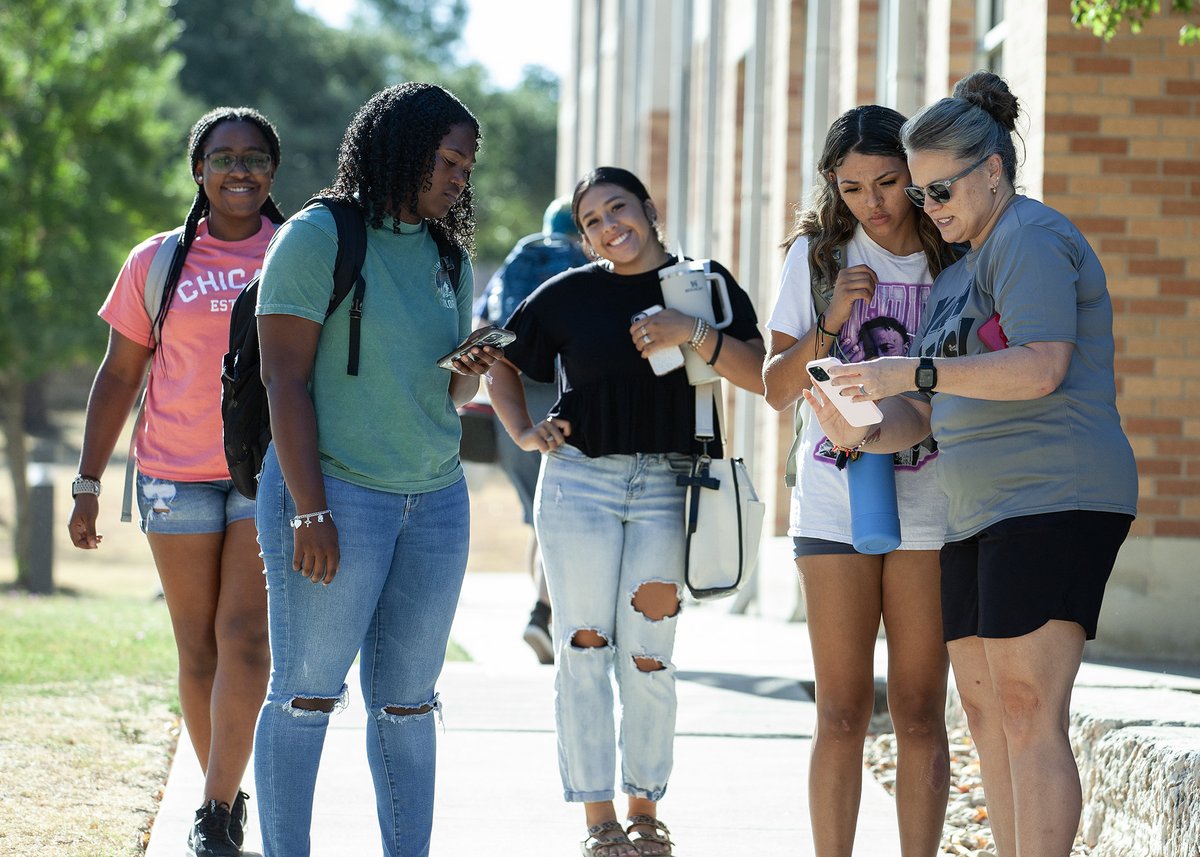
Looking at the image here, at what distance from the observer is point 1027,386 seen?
131 inches

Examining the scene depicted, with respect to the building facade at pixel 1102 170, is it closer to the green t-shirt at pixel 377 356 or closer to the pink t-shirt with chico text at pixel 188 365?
the green t-shirt at pixel 377 356

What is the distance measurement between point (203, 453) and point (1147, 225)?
14.6 ft

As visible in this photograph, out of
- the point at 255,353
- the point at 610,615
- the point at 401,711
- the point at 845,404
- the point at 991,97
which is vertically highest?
the point at 991,97

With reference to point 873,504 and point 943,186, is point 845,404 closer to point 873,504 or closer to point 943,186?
point 873,504

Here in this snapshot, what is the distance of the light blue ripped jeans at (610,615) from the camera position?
457 centimetres

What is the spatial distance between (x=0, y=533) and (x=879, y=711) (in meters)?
19.2

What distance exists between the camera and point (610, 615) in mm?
4602

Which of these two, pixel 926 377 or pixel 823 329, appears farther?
pixel 823 329

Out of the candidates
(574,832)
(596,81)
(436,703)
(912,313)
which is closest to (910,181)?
(912,313)

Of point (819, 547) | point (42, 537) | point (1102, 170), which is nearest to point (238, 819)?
point (819, 547)

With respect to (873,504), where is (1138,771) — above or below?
below

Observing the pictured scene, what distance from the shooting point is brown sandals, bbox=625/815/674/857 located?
454cm

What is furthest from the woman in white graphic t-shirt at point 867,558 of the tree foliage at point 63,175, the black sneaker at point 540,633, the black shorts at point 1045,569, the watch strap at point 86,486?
the tree foliage at point 63,175

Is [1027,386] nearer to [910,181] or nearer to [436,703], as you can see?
[910,181]
